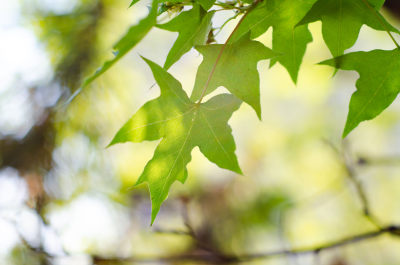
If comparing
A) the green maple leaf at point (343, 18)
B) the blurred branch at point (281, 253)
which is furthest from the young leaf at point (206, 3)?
the blurred branch at point (281, 253)

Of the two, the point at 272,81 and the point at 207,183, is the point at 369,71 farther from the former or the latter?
the point at 272,81

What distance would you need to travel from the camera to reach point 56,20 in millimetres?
1398

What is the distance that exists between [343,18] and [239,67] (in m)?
0.14

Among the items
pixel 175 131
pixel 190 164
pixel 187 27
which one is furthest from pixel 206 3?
pixel 190 164

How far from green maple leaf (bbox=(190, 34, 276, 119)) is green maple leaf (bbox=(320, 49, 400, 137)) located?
0.08 meters

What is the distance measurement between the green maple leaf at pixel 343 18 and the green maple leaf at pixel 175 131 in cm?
13

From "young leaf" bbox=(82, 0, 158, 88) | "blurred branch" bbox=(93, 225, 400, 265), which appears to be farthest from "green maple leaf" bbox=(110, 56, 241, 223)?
"blurred branch" bbox=(93, 225, 400, 265)

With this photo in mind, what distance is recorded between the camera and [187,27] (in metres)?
→ 0.42

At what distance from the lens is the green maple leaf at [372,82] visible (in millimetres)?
410

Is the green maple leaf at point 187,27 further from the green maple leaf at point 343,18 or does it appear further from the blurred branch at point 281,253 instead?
the blurred branch at point 281,253

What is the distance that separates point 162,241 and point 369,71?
1.94 metres

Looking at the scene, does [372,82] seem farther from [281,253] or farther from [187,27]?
[281,253]

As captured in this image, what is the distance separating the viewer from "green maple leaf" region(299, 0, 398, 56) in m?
0.41

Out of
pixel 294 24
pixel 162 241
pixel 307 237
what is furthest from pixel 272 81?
pixel 294 24
